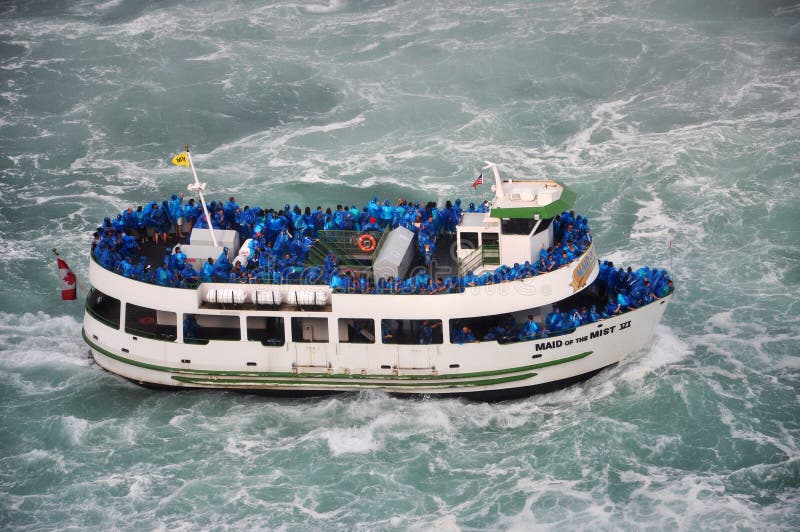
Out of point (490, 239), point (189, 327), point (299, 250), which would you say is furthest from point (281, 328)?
point (490, 239)

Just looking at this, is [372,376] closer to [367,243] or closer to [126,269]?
[367,243]

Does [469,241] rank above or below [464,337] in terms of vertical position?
above

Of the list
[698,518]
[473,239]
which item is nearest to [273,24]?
[473,239]

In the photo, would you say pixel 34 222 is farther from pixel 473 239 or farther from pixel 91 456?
pixel 473 239

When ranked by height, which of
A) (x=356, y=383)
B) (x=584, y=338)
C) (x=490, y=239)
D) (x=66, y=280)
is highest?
(x=490, y=239)

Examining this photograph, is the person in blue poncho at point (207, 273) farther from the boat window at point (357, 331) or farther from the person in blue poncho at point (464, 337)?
the person in blue poncho at point (464, 337)

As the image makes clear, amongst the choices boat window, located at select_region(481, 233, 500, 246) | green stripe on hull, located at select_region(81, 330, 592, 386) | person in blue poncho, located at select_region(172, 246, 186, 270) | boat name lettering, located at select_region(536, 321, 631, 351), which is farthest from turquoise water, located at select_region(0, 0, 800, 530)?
boat window, located at select_region(481, 233, 500, 246)

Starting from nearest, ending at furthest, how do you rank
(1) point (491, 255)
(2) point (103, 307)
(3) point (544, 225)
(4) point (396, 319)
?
(4) point (396, 319), (1) point (491, 255), (3) point (544, 225), (2) point (103, 307)

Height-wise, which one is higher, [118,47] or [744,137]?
[118,47]
